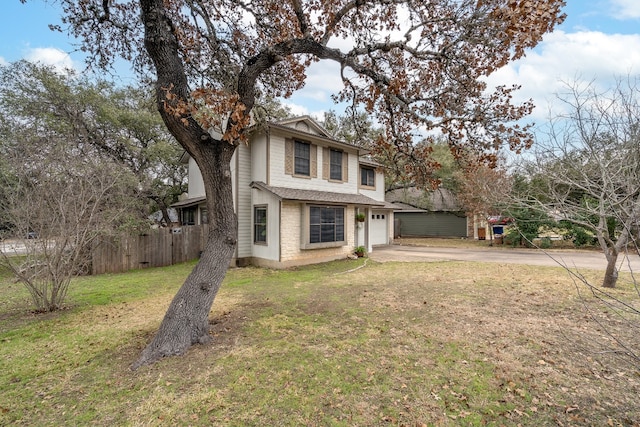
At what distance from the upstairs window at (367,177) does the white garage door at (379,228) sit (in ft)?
5.72

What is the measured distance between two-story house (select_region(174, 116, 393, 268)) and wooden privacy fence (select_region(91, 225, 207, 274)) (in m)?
1.40

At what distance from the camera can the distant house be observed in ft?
72.9

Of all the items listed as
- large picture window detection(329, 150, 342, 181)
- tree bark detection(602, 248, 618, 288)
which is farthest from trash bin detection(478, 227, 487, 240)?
tree bark detection(602, 248, 618, 288)

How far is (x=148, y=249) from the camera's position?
37.9 feet

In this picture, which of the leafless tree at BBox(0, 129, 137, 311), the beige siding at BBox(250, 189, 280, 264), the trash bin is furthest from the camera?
the trash bin

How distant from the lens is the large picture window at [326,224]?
11.7 meters

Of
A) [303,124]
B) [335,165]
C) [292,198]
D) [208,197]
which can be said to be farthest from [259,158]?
[208,197]

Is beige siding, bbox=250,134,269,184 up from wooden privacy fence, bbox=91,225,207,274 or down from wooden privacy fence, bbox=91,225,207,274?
up

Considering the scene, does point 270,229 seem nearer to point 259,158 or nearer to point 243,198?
point 243,198

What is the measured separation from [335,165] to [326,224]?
285cm

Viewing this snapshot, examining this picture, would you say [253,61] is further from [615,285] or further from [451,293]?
[615,285]

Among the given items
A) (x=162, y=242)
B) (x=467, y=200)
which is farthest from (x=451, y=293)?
(x=467, y=200)

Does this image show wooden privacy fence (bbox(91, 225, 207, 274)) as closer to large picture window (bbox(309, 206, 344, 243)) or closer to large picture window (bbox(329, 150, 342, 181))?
large picture window (bbox(309, 206, 344, 243))

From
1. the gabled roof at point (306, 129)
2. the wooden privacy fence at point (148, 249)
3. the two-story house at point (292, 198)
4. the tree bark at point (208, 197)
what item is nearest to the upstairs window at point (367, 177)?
the gabled roof at point (306, 129)
